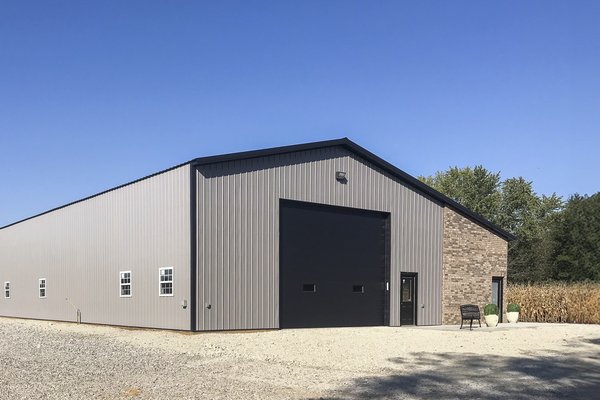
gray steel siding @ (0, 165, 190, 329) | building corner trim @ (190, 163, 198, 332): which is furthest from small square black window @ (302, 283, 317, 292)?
gray steel siding @ (0, 165, 190, 329)

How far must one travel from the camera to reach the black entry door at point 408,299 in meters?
23.8

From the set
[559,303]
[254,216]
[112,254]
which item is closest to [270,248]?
[254,216]

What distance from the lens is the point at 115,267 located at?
72.4 feet

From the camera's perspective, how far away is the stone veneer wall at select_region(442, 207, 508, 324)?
83.5 feet

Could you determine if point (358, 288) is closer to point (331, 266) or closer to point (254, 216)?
point (331, 266)

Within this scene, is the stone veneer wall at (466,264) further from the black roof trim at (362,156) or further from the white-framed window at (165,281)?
the white-framed window at (165,281)

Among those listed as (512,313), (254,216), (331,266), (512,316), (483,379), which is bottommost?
(512,316)

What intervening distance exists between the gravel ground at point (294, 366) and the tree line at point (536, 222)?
126 feet

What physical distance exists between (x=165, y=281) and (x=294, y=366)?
8.39m

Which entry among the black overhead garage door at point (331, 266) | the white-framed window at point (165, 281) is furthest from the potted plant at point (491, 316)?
the white-framed window at point (165, 281)

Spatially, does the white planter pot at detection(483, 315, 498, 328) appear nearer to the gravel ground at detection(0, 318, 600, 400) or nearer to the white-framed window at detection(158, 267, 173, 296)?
the gravel ground at detection(0, 318, 600, 400)

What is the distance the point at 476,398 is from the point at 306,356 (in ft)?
17.0

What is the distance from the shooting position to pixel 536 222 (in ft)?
217

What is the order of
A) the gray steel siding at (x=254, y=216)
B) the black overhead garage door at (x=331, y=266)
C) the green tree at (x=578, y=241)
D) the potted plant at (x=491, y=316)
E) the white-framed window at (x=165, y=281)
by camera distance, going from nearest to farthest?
the gray steel siding at (x=254, y=216) < the white-framed window at (x=165, y=281) < the black overhead garage door at (x=331, y=266) < the potted plant at (x=491, y=316) < the green tree at (x=578, y=241)
